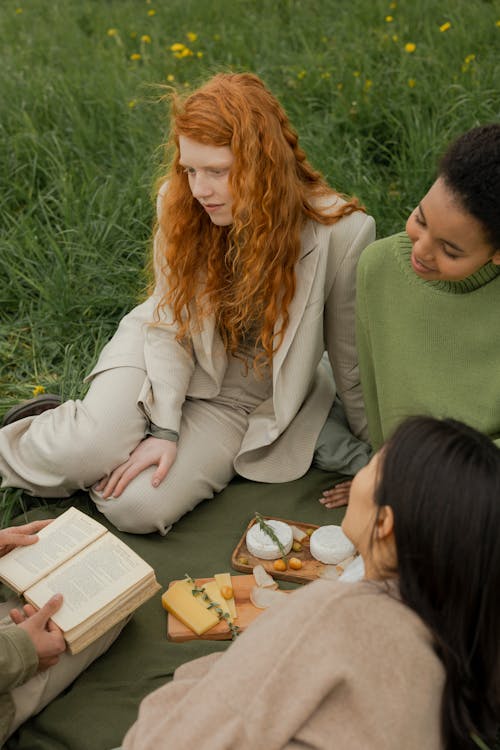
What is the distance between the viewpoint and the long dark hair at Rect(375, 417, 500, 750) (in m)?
1.44

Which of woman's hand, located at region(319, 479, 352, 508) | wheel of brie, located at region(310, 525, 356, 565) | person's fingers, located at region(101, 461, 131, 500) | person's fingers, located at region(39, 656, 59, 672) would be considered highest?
person's fingers, located at region(39, 656, 59, 672)

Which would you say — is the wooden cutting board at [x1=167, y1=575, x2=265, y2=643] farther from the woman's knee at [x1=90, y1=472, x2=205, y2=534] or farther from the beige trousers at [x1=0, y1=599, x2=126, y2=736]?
the woman's knee at [x1=90, y1=472, x2=205, y2=534]

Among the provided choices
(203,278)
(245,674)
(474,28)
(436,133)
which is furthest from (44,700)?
(474,28)

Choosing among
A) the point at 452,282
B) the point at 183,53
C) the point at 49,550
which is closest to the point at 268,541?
the point at 49,550

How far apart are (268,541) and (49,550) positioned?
69cm

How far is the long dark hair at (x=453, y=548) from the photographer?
1.44m

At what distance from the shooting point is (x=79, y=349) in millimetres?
3559

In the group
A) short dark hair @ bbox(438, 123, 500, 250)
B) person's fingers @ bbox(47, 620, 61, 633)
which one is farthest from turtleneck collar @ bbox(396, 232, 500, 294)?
person's fingers @ bbox(47, 620, 61, 633)

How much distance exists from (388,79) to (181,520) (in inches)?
107

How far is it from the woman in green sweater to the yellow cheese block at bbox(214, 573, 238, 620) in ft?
2.27

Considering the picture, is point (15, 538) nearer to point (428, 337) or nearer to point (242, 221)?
point (242, 221)

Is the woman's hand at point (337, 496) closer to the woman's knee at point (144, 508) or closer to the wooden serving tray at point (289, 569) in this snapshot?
the wooden serving tray at point (289, 569)

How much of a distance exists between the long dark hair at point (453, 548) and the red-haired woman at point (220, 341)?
50.9 inches

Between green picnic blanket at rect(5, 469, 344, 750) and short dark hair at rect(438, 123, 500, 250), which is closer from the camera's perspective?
short dark hair at rect(438, 123, 500, 250)
